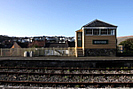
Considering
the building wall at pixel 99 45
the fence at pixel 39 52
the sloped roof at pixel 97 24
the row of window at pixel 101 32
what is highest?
the sloped roof at pixel 97 24

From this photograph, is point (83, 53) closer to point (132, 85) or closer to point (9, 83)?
point (132, 85)

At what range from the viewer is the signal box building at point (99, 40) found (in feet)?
59.1

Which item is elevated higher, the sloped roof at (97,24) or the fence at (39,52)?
the sloped roof at (97,24)

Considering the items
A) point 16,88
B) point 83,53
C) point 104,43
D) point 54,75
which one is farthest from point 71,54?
point 16,88

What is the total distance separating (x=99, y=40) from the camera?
18.0 meters

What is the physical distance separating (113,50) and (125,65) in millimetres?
5310

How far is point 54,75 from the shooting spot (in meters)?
9.63

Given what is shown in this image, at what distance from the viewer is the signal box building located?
18000mm

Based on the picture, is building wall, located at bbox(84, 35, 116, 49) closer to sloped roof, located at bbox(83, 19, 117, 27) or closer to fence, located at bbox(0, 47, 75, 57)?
sloped roof, located at bbox(83, 19, 117, 27)

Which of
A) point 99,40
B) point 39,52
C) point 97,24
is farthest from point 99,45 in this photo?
point 39,52

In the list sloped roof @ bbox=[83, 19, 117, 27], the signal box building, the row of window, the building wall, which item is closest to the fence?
the signal box building

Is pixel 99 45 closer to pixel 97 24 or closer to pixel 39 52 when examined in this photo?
pixel 97 24

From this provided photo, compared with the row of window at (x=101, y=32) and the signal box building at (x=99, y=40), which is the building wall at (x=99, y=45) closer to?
the signal box building at (x=99, y=40)

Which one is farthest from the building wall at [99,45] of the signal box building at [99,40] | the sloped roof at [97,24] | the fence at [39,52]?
the fence at [39,52]
